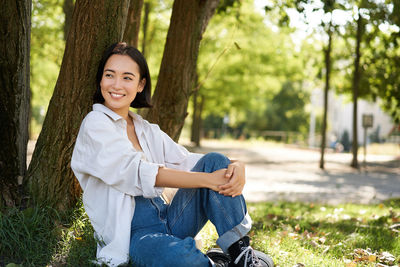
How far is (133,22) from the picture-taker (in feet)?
20.2

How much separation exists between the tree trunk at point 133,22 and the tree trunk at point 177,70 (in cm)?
66

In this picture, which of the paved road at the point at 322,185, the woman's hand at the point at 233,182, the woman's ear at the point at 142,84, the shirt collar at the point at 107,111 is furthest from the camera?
the paved road at the point at 322,185

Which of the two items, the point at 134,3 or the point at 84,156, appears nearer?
the point at 84,156

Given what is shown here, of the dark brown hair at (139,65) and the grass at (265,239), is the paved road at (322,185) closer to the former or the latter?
the grass at (265,239)

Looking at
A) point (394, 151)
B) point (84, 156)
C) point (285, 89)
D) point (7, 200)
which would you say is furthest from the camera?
point (285, 89)

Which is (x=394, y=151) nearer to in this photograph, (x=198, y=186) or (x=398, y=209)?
(x=398, y=209)

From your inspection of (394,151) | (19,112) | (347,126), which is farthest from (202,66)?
(347,126)

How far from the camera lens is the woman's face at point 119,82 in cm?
296

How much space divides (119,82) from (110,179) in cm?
70

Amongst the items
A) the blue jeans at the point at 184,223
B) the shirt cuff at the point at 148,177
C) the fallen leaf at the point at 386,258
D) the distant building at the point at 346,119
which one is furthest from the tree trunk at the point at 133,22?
the distant building at the point at 346,119

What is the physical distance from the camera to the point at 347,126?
53156 mm

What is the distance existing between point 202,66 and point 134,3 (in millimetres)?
18296

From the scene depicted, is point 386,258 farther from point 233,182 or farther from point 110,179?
point 110,179

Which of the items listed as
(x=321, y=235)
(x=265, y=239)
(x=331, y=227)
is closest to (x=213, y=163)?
(x=265, y=239)
